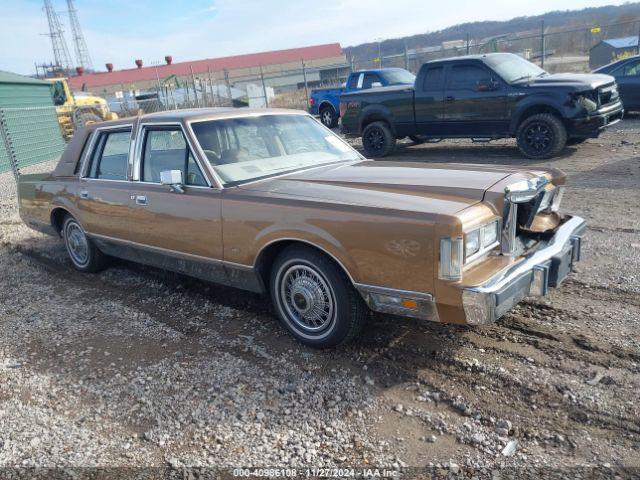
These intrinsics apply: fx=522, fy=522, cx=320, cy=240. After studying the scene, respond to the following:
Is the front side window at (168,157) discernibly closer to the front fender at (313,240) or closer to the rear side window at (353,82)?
the front fender at (313,240)

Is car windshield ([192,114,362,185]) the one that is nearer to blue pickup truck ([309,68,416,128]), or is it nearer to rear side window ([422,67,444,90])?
rear side window ([422,67,444,90])

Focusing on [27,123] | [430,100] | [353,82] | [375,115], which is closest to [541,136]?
[430,100]

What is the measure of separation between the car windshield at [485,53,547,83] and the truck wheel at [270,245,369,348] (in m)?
7.61

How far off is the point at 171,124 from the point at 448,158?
7.36 metres

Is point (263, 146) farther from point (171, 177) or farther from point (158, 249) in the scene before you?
point (158, 249)

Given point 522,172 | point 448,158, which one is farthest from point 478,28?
point 522,172

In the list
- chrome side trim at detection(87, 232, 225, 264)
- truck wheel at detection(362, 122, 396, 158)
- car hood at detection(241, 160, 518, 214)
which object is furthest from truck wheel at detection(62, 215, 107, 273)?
truck wheel at detection(362, 122, 396, 158)

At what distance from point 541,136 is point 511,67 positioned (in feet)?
5.37

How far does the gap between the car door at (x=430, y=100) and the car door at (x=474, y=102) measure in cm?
13

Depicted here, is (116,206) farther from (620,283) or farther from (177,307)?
(620,283)

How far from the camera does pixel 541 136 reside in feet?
30.6

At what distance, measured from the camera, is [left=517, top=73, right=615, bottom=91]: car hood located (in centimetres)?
895

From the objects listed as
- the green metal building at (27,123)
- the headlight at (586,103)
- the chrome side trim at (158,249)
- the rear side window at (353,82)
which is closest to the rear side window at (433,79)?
the headlight at (586,103)

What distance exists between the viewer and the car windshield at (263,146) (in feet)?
13.9
